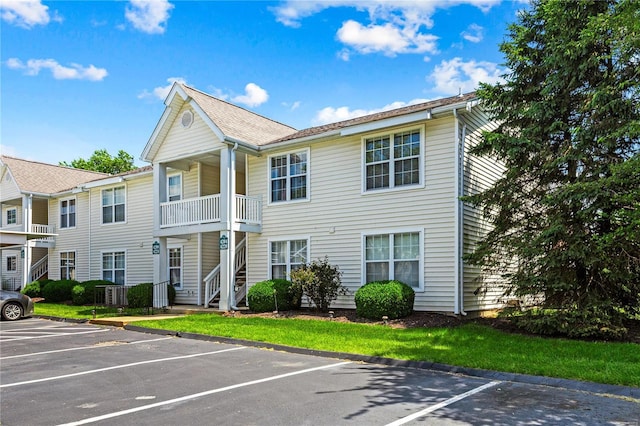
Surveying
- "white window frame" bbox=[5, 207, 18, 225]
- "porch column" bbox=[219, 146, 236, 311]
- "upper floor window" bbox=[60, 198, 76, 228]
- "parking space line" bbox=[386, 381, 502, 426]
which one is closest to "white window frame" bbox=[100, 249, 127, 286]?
"upper floor window" bbox=[60, 198, 76, 228]

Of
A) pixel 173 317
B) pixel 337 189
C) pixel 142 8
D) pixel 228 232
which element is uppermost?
pixel 142 8

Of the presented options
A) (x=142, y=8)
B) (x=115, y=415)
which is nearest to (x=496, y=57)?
(x=142, y=8)

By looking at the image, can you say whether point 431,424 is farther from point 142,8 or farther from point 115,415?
point 142,8

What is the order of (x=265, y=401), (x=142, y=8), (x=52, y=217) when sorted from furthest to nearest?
(x=52, y=217), (x=142, y=8), (x=265, y=401)

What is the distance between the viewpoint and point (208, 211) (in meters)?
18.4

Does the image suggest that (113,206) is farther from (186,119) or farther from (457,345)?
(457,345)

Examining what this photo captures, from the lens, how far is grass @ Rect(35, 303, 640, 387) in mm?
8219

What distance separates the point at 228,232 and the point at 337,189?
4.11 m

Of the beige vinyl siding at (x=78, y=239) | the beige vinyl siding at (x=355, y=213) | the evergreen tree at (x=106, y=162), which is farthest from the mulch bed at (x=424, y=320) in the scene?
the evergreen tree at (x=106, y=162)

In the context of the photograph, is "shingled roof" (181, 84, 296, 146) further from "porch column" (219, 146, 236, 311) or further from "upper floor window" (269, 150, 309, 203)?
"porch column" (219, 146, 236, 311)

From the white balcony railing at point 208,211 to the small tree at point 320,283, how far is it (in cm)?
342

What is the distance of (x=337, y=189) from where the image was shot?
1695 cm

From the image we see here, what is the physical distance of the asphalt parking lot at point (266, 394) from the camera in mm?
5941

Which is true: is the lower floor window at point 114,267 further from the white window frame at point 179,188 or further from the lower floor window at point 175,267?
the white window frame at point 179,188
